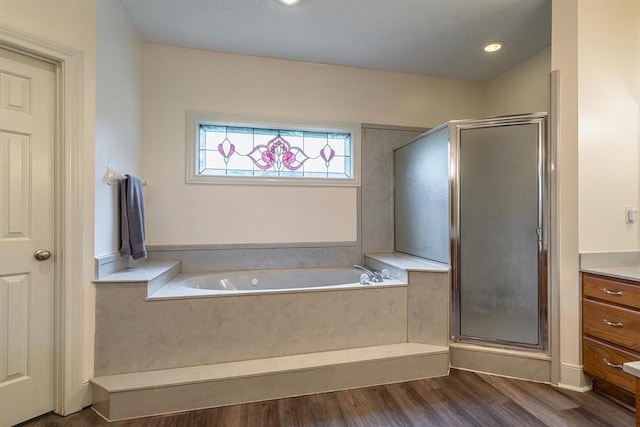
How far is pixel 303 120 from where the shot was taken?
9.90 feet

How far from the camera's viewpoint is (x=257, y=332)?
79.8 inches

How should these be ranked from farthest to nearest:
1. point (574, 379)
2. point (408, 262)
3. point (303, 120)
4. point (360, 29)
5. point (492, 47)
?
point (303, 120) < point (492, 47) < point (408, 262) < point (360, 29) < point (574, 379)

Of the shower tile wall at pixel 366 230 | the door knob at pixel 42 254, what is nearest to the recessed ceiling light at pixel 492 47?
the shower tile wall at pixel 366 230

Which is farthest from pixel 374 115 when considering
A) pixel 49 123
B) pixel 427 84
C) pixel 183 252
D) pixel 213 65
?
pixel 49 123

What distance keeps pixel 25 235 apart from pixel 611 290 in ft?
11.1

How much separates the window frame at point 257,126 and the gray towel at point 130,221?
61cm

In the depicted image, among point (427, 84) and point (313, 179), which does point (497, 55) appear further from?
point (313, 179)

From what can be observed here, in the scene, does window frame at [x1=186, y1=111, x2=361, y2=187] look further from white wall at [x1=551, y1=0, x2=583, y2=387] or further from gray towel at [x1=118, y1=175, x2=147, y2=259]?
white wall at [x1=551, y1=0, x2=583, y2=387]

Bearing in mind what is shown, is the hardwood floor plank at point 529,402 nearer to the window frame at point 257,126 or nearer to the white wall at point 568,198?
the white wall at point 568,198

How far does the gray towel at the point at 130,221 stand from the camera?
7.14 ft

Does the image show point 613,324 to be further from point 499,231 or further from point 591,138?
point 591,138

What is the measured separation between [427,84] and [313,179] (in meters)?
1.66

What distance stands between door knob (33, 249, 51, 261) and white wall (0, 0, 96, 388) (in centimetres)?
17

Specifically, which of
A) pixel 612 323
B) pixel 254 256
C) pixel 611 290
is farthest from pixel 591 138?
pixel 254 256
